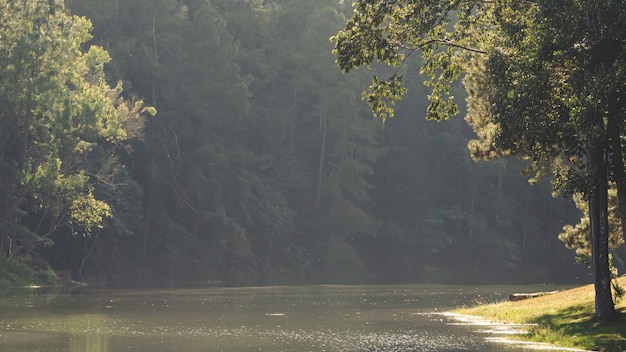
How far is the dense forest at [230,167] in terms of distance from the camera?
7725 centimetres

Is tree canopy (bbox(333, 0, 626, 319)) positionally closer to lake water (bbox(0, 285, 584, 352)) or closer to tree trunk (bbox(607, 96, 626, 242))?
tree trunk (bbox(607, 96, 626, 242))

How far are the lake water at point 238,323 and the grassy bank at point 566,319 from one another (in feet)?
4.34

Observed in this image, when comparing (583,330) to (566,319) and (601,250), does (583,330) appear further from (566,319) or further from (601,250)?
(566,319)

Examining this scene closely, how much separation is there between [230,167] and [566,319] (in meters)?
73.0

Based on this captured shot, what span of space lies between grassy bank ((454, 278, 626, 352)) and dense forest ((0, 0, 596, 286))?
1532 inches

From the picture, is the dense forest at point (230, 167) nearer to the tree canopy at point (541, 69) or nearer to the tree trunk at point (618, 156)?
the tree canopy at point (541, 69)

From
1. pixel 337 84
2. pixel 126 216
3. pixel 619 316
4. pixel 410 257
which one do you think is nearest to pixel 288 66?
pixel 337 84

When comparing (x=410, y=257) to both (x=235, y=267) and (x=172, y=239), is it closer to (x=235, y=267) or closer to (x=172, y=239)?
(x=235, y=267)

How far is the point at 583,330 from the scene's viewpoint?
32.5 m

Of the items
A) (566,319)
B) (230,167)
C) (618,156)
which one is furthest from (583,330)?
(230,167)

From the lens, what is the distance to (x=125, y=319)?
41.2 meters

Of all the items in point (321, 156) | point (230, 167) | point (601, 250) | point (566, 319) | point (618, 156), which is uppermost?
point (321, 156)

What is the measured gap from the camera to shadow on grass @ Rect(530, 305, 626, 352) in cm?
2984

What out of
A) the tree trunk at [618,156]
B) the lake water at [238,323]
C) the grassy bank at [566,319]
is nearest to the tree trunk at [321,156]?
the lake water at [238,323]
